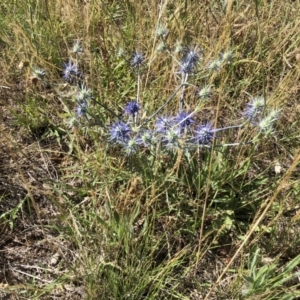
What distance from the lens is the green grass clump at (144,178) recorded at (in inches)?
57.4

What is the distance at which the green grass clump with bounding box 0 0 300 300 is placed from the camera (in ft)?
4.78

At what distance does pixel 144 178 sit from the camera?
1583 mm

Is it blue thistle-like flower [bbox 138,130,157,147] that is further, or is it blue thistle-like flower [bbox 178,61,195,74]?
blue thistle-like flower [bbox 178,61,195,74]

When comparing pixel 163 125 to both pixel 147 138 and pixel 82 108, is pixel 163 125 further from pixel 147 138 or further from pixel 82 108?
pixel 82 108

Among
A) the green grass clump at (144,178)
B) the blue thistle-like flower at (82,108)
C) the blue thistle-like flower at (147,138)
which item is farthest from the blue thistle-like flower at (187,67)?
the blue thistle-like flower at (82,108)

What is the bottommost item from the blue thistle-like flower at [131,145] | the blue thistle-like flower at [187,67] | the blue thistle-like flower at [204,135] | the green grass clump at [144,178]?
the green grass clump at [144,178]

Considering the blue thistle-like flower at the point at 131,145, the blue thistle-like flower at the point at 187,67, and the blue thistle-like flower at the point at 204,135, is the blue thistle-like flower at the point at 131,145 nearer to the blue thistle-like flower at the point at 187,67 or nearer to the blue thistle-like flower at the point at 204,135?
the blue thistle-like flower at the point at 204,135

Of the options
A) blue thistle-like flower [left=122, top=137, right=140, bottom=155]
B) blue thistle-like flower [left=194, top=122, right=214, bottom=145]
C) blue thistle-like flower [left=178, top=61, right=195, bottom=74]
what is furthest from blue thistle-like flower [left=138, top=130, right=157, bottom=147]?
blue thistle-like flower [left=178, top=61, right=195, bottom=74]

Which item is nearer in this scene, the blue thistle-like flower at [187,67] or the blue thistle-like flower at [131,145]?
the blue thistle-like flower at [131,145]

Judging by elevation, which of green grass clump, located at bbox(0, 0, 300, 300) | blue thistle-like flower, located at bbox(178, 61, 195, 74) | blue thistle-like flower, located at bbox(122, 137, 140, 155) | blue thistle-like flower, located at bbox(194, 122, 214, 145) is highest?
blue thistle-like flower, located at bbox(178, 61, 195, 74)

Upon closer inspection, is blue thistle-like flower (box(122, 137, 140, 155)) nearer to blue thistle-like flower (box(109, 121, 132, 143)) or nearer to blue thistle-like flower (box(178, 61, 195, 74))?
blue thistle-like flower (box(109, 121, 132, 143))

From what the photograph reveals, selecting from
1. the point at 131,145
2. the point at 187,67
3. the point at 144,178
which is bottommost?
the point at 144,178

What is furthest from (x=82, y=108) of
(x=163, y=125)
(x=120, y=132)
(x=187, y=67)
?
(x=187, y=67)

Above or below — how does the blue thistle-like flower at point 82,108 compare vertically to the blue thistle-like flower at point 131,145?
above
